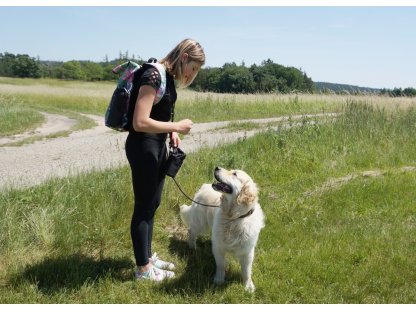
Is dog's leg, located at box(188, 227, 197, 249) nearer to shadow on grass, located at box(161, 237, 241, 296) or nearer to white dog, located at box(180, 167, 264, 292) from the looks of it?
shadow on grass, located at box(161, 237, 241, 296)

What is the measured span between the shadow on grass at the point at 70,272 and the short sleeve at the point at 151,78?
192cm

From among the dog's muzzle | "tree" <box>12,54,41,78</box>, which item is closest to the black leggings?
the dog's muzzle

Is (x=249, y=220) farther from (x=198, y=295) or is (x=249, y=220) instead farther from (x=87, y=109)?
(x=87, y=109)

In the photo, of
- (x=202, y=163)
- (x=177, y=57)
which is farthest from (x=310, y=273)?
(x=202, y=163)

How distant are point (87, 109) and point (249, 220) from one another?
25328mm

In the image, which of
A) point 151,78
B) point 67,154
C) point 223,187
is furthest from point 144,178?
point 67,154

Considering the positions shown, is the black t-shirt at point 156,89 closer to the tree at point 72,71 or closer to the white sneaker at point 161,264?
the white sneaker at point 161,264

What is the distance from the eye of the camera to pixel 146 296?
3.59 meters

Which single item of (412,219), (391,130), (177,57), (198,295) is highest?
(177,57)

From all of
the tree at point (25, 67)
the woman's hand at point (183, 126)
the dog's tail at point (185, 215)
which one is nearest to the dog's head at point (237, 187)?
the woman's hand at point (183, 126)

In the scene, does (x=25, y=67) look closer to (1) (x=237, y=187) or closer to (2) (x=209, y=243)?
(2) (x=209, y=243)

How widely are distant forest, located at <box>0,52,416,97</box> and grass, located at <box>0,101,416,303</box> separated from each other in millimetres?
1995

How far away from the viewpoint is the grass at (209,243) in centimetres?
366

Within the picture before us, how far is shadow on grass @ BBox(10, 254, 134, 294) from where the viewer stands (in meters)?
3.62
